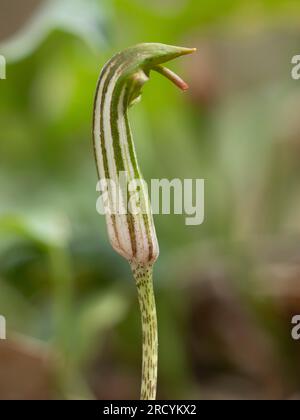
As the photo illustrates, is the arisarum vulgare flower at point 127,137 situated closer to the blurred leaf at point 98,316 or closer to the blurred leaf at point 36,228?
the blurred leaf at point 36,228

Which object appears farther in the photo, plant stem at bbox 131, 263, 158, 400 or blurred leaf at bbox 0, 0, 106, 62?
blurred leaf at bbox 0, 0, 106, 62

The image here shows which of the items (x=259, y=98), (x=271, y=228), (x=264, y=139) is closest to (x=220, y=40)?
(x=259, y=98)

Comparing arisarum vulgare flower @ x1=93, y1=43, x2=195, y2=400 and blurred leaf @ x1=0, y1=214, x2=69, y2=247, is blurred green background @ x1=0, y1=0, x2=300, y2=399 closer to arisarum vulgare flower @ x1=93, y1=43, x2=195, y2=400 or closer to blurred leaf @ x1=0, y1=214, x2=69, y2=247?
blurred leaf @ x1=0, y1=214, x2=69, y2=247

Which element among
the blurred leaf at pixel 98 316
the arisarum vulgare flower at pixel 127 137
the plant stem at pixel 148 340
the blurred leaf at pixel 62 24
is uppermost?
the blurred leaf at pixel 62 24

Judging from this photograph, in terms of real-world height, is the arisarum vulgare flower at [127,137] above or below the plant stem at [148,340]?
above

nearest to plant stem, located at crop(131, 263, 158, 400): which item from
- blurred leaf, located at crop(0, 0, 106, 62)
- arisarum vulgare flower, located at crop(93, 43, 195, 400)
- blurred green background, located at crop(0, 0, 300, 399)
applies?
arisarum vulgare flower, located at crop(93, 43, 195, 400)

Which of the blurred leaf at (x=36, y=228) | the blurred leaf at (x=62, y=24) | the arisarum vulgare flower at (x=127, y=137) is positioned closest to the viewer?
the arisarum vulgare flower at (x=127, y=137)

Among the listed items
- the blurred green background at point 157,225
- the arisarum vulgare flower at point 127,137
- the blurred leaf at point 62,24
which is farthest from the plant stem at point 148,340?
the blurred leaf at point 62,24

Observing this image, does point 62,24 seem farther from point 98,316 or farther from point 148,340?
point 148,340

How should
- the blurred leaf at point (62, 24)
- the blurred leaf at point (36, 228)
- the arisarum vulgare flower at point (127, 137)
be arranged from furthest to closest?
the blurred leaf at point (62, 24), the blurred leaf at point (36, 228), the arisarum vulgare flower at point (127, 137)

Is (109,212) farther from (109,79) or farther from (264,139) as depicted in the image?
(264,139)
